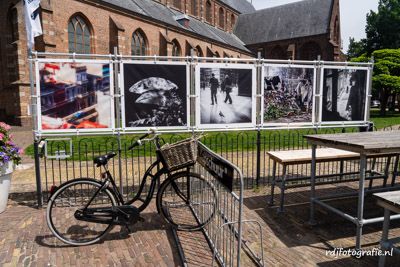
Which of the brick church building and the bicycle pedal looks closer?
the bicycle pedal

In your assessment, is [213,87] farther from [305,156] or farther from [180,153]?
[180,153]

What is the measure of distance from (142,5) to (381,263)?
29499mm

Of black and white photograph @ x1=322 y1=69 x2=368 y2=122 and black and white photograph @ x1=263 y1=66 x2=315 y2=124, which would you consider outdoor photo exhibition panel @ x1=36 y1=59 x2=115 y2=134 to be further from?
black and white photograph @ x1=322 y1=69 x2=368 y2=122

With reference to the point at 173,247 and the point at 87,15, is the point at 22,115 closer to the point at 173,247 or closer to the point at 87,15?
the point at 87,15

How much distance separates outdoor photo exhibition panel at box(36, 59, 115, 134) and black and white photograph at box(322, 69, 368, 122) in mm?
4633

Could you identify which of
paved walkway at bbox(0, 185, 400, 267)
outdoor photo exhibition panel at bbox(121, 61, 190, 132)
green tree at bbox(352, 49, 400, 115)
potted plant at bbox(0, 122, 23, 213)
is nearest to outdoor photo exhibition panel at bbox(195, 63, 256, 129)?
outdoor photo exhibition panel at bbox(121, 61, 190, 132)

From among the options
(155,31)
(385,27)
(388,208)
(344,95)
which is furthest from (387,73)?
(388,208)

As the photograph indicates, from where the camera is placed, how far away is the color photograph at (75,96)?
5.25m

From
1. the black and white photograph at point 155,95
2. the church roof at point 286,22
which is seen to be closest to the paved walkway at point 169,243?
the black and white photograph at point 155,95

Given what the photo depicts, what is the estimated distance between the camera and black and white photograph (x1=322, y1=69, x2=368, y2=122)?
6750 mm

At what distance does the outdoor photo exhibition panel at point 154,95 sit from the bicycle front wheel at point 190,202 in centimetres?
150

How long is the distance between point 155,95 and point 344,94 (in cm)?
431

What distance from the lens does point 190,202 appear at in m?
4.89

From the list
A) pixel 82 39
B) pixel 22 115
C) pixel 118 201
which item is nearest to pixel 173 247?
pixel 118 201
